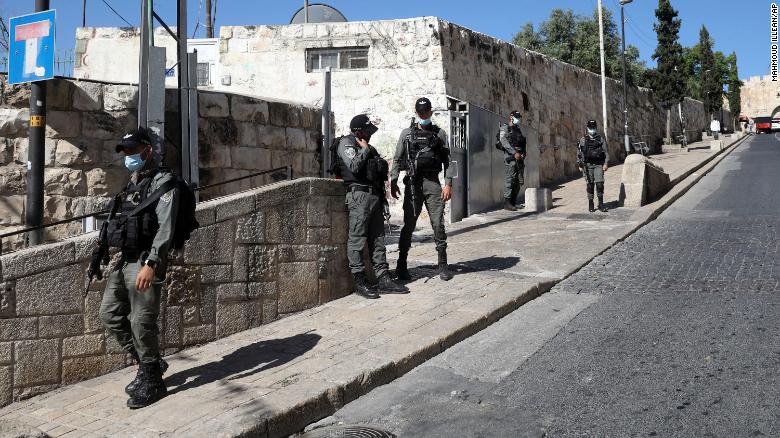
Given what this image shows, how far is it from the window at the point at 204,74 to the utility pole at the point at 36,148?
8.66 m

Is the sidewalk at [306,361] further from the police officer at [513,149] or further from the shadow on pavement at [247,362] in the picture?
the police officer at [513,149]

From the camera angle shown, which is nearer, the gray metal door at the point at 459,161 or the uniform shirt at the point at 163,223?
the uniform shirt at the point at 163,223

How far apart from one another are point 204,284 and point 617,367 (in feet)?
9.94

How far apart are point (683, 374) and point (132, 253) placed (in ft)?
11.2

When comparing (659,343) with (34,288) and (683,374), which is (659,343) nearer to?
(683,374)

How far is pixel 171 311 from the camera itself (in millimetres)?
5051

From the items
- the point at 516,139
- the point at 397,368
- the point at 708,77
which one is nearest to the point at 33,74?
the point at 397,368

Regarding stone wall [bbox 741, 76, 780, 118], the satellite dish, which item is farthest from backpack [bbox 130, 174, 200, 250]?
stone wall [bbox 741, 76, 780, 118]

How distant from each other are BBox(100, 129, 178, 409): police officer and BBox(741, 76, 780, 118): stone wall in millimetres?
101526

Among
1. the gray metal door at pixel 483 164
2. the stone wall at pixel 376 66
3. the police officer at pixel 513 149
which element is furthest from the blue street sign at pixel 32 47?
the police officer at pixel 513 149

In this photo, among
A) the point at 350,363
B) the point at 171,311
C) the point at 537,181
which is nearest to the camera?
the point at 350,363

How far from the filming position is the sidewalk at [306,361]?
376 cm

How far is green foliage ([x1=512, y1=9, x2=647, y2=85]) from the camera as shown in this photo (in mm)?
37531

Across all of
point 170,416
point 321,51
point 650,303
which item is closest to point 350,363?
point 170,416
